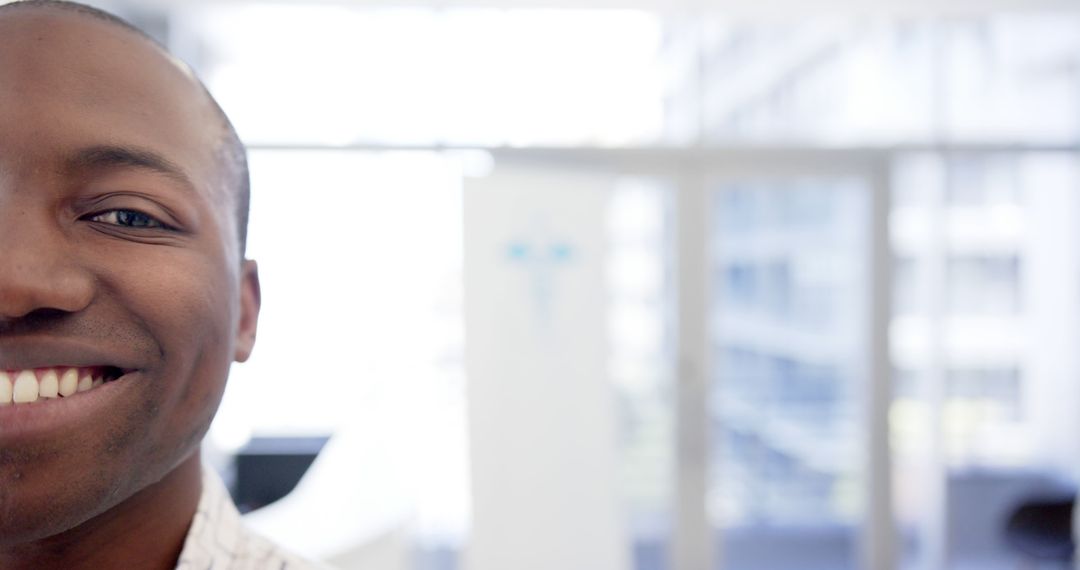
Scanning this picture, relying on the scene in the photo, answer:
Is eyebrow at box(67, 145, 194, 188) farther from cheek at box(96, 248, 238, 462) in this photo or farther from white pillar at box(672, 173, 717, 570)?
white pillar at box(672, 173, 717, 570)

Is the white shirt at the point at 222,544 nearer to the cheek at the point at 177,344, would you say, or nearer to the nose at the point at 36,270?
the cheek at the point at 177,344

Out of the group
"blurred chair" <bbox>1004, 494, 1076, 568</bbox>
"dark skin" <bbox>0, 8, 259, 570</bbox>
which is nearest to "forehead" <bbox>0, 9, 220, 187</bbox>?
"dark skin" <bbox>0, 8, 259, 570</bbox>

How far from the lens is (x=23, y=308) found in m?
0.48

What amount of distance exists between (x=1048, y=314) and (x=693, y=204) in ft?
7.06

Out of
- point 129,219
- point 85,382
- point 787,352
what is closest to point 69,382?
point 85,382

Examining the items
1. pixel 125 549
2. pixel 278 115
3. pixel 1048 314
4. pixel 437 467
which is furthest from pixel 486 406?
pixel 1048 314

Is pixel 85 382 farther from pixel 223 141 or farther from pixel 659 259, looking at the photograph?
pixel 659 259

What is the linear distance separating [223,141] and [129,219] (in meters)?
0.11

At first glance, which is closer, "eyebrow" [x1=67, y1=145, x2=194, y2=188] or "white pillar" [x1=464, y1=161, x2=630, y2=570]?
"eyebrow" [x1=67, y1=145, x2=194, y2=188]

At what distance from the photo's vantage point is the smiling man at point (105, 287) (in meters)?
0.48

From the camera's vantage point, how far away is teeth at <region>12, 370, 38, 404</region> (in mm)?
484

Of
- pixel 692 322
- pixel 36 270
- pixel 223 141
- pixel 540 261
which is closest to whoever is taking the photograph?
pixel 36 270

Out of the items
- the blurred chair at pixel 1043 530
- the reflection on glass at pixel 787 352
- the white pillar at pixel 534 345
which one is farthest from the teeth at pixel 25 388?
the blurred chair at pixel 1043 530

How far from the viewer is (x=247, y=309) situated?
0.69 metres
